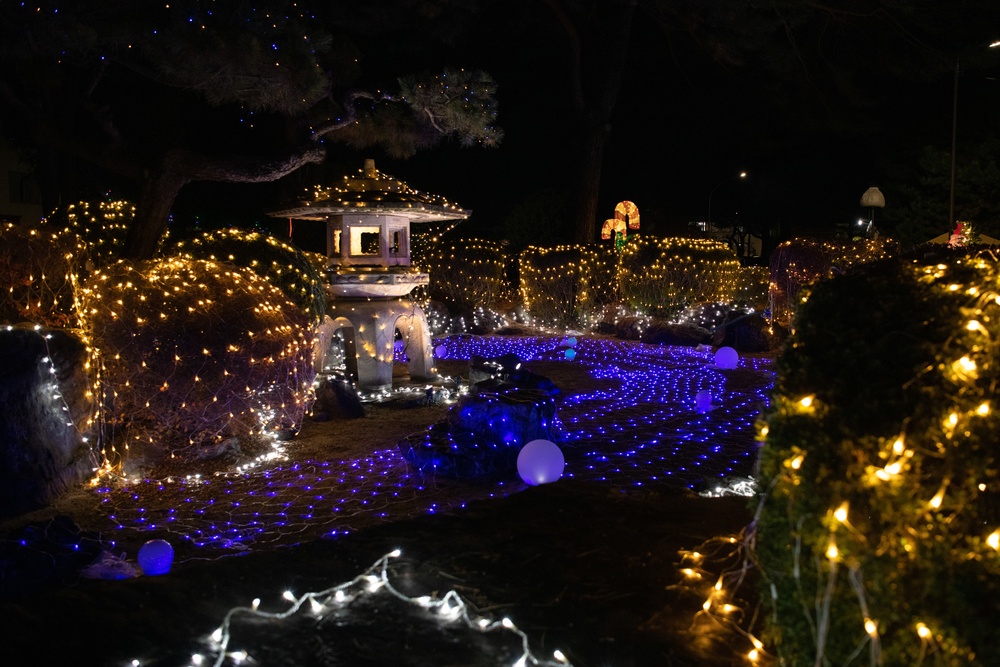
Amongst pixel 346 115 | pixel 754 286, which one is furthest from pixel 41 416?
pixel 754 286

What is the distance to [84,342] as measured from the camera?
18.2 ft

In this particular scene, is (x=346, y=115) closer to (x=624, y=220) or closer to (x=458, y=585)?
(x=458, y=585)

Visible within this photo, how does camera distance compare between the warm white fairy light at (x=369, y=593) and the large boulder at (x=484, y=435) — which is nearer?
the warm white fairy light at (x=369, y=593)

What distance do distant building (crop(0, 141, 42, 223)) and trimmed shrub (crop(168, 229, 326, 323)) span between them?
938 inches

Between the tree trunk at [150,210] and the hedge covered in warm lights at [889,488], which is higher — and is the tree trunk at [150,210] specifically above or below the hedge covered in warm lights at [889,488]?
above

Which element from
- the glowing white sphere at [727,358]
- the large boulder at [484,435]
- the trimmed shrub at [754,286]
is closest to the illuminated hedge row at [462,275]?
the trimmed shrub at [754,286]

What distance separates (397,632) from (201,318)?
3206mm

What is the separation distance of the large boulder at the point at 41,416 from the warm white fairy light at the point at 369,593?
2.32 meters

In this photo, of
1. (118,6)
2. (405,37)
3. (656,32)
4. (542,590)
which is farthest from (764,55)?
(542,590)

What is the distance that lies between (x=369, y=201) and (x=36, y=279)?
354cm

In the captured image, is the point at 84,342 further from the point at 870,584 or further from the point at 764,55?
the point at 764,55

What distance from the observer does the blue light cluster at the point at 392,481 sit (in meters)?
4.65

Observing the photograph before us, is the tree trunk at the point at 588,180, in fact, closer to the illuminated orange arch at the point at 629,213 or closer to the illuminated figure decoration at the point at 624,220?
the illuminated figure decoration at the point at 624,220

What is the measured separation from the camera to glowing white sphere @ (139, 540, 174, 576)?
3.90 metres
